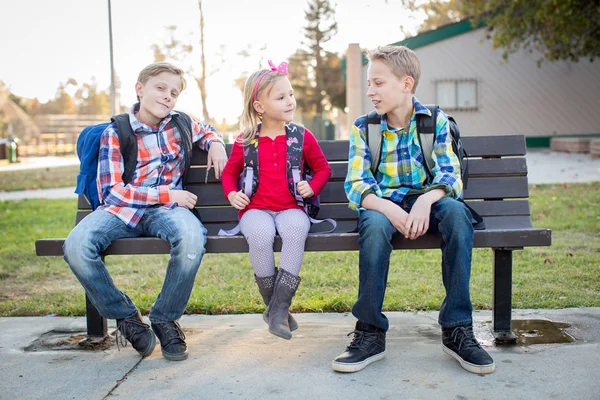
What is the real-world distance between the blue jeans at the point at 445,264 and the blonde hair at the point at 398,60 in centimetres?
76

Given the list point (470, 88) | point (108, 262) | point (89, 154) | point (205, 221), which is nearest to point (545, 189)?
point (108, 262)

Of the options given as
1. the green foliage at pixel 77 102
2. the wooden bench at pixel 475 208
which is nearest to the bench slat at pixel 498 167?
the wooden bench at pixel 475 208

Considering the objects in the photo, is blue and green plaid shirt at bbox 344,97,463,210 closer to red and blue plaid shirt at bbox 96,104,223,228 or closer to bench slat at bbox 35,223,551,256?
bench slat at bbox 35,223,551,256

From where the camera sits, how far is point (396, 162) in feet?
11.3

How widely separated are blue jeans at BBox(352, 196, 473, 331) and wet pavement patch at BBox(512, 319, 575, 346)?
1.70 ft

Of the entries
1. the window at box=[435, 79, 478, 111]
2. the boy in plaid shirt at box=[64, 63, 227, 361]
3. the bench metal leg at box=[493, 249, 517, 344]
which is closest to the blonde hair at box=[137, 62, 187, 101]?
the boy in plaid shirt at box=[64, 63, 227, 361]

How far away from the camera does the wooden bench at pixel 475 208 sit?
10.8ft

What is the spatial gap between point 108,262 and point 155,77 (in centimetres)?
275

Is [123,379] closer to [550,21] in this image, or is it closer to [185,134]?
[185,134]

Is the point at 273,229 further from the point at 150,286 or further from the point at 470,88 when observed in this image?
the point at 470,88

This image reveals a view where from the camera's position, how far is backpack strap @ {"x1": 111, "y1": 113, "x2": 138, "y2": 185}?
11.9 ft

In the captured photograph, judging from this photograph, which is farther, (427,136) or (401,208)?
(427,136)

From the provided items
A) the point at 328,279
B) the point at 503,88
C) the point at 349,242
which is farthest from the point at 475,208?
the point at 503,88

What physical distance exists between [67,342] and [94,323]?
20cm
